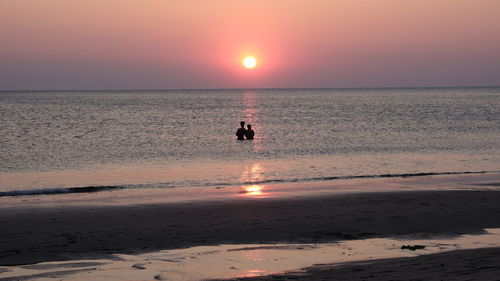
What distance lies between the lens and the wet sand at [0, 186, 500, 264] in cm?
1313

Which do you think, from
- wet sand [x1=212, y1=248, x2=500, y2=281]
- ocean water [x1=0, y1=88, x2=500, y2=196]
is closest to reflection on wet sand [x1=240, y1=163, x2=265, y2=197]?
ocean water [x1=0, y1=88, x2=500, y2=196]

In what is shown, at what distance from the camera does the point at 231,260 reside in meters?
11.6

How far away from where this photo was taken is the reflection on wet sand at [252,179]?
2170 centimetres

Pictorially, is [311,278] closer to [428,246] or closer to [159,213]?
[428,246]

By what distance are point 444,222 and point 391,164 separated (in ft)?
55.1

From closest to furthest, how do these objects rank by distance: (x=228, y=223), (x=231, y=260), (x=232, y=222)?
1. (x=231, y=260)
2. (x=228, y=223)
3. (x=232, y=222)

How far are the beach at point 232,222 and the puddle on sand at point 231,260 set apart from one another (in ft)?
1.67

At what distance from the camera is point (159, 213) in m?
16.9

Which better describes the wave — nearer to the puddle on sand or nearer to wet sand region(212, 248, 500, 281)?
the puddle on sand

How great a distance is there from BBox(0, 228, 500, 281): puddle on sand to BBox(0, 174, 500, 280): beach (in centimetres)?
51

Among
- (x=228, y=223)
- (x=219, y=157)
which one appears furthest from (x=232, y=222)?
(x=219, y=157)

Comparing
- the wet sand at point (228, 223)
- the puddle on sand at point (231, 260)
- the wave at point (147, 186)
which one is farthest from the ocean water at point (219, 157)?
the puddle on sand at point (231, 260)

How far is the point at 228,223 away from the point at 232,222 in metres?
0.14

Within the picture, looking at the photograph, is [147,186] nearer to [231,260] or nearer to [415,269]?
[231,260]
